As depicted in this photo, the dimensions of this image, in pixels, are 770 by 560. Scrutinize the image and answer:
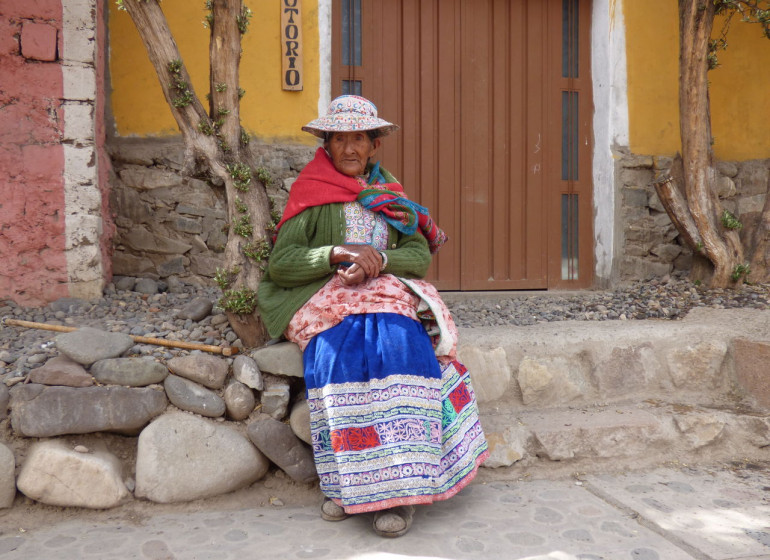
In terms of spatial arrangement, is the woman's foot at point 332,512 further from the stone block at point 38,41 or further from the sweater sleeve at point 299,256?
the stone block at point 38,41

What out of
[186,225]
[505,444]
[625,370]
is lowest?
[505,444]

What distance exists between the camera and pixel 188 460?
2.56 metres

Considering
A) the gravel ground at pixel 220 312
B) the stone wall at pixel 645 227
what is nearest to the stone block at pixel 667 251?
the stone wall at pixel 645 227

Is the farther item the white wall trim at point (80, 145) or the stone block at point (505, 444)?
the white wall trim at point (80, 145)

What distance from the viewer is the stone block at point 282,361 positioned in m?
2.75

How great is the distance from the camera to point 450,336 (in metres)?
2.64

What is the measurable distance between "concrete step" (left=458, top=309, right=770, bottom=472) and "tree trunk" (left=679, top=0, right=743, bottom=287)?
2.83 ft

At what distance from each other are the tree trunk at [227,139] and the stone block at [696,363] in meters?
2.15

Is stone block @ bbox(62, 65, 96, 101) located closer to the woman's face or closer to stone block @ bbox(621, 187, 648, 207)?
the woman's face

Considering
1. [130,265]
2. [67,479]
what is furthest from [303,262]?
[130,265]

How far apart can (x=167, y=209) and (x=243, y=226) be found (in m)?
1.51

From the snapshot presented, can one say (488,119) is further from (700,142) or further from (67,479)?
(67,479)

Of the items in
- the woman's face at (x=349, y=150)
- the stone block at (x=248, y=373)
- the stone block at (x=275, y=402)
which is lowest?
the stone block at (x=275, y=402)

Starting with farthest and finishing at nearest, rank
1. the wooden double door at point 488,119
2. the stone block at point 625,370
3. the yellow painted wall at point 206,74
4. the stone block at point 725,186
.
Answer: the stone block at point 725,186 < the wooden double door at point 488,119 < the yellow painted wall at point 206,74 < the stone block at point 625,370
